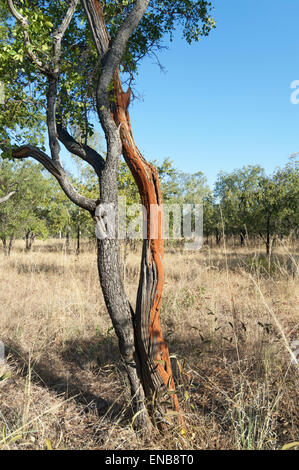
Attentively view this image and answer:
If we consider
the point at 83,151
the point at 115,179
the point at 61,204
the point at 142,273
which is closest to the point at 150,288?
the point at 142,273

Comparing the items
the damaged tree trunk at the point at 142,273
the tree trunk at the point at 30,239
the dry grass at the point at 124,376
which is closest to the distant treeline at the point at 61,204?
the tree trunk at the point at 30,239

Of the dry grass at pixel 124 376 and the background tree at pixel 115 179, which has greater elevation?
the background tree at pixel 115 179

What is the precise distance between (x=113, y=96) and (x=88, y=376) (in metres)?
2.86

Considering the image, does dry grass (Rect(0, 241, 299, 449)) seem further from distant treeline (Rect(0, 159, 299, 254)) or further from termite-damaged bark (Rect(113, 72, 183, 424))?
distant treeline (Rect(0, 159, 299, 254))

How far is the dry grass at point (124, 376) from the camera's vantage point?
200 cm

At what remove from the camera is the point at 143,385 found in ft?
7.11

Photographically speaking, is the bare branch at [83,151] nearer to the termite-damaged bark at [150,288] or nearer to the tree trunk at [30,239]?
the termite-damaged bark at [150,288]

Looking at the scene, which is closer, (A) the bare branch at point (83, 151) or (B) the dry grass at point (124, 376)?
(B) the dry grass at point (124, 376)

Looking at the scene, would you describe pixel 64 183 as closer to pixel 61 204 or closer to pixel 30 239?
pixel 61 204

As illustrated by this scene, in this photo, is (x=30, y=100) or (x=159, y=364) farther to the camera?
(x=30, y=100)

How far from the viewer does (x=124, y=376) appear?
9.24ft

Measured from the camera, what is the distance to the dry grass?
6.56 ft
